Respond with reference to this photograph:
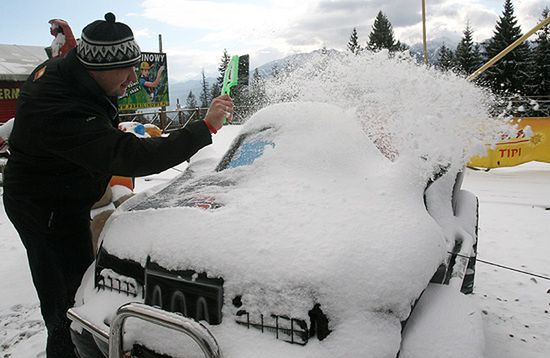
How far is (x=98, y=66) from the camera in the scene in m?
2.08

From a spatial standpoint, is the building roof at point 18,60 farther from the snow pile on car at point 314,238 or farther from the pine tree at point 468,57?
the pine tree at point 468,57

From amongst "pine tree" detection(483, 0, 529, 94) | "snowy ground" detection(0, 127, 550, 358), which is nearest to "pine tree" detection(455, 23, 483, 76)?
"pine tree" detection(483, 0, 529, 94)

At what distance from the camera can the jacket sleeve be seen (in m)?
1.91

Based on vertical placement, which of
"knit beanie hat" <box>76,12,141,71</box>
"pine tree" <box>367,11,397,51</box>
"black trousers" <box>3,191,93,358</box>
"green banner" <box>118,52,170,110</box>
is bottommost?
"black trousers" <box>3,191,93,358</box>

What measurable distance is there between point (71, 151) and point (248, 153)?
1016mm

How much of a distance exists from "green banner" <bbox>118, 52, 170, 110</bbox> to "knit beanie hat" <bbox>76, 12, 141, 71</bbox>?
606 inches

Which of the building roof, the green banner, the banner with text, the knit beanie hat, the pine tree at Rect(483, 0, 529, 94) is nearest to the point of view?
the knit beanie hat

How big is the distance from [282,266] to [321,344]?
294mm

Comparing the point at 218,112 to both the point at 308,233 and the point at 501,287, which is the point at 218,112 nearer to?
the point at 308,233

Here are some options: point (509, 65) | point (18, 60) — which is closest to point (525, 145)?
point (18, 60)

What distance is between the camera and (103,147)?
1.90 m

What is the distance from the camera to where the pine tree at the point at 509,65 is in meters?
28.6

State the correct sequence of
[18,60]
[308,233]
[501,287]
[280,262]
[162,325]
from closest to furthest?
[162,325], [280,262], [308,233], [501,287], [18,60]

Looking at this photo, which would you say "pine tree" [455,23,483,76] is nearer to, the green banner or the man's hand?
the green banner
